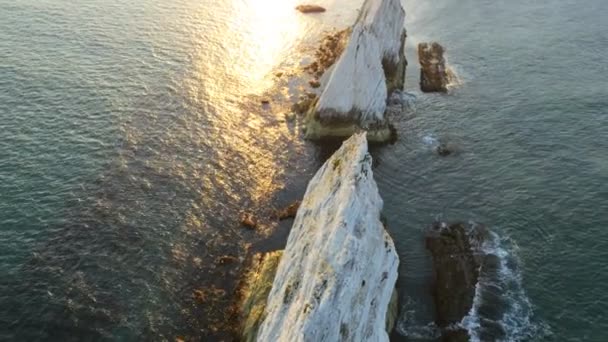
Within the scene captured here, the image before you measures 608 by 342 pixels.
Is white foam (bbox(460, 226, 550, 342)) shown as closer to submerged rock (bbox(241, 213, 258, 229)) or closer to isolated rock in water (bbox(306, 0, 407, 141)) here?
submerged rock (bbox(241, 213, 258, 229))

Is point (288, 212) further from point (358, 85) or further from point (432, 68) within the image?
point (432, 68)

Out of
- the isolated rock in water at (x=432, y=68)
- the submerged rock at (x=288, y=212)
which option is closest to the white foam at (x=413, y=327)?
the submerged rock at (x=288, y=212)

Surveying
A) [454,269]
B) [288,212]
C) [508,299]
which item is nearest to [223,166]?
[288,212]

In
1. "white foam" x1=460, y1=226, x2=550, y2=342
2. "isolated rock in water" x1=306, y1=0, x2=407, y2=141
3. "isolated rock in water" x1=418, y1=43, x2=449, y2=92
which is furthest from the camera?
"isolated rock in water" x1=418, y1=43, x2=449, y2=92

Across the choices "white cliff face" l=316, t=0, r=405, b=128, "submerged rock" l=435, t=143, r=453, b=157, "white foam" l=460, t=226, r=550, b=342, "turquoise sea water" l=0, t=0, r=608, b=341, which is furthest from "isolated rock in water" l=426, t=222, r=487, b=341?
"white cliff face" l=316, t=0, r=405, b=128

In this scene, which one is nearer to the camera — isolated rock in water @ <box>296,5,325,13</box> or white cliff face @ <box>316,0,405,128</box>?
white cliff face @ <box>316,0,405,128</box>

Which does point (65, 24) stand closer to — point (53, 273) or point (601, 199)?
point (53, 273)
